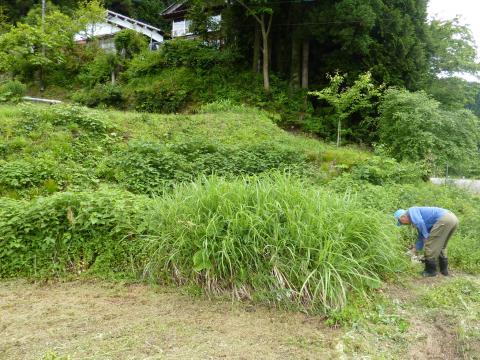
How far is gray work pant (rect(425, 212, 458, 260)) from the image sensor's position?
14.7 feet

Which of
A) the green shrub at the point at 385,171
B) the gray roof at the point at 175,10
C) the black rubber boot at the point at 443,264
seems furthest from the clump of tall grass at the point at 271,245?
the gray roof at the point at 175,10

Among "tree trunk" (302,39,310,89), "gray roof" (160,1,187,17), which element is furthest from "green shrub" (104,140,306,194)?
"gray roof" (160,1,187,17)

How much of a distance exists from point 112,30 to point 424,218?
2525 centimetres

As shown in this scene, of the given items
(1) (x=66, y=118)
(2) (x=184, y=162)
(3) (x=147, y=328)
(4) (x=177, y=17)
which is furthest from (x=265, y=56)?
(4) (x=177, y=17)

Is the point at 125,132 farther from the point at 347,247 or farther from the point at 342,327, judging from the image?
the point at 342,327

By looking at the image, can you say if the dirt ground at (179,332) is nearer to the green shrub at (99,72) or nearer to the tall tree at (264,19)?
the tall tree at (264,19)

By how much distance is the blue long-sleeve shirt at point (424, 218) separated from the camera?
454cm

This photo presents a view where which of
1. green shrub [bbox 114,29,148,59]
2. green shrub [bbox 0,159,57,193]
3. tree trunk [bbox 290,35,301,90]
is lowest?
green shrub [bbox 0,159,57,193]

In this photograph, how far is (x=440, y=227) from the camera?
14.8 ft

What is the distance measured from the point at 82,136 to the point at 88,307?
4.89 meters

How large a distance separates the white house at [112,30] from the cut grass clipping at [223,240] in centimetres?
1823

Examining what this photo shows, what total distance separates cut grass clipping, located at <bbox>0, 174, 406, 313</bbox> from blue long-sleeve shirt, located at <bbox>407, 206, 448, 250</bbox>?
278 mm

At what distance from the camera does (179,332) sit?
3.02 m

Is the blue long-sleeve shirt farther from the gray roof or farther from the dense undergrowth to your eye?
the gray roof
